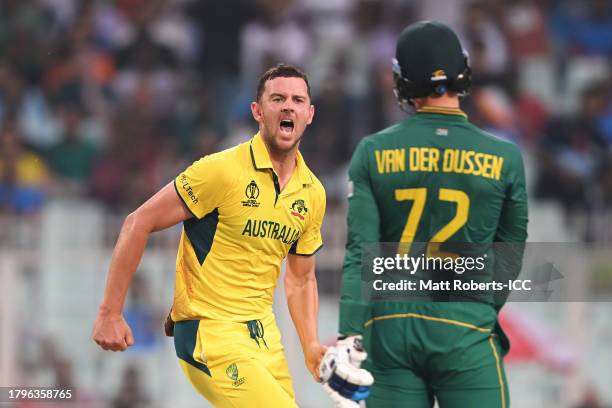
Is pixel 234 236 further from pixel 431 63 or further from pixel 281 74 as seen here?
pixel 431 63

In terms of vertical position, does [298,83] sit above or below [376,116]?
above

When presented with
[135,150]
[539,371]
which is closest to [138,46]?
[135,150]

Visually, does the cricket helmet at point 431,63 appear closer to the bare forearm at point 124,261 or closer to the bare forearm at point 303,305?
the bare forearm at point 303,305

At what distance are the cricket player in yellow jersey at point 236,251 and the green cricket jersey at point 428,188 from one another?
458 mm

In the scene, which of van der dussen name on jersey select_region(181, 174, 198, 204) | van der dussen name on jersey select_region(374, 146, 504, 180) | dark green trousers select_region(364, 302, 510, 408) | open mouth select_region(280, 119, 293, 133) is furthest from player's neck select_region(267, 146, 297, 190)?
dark green trousers select_region(364, 302, 510, 408)

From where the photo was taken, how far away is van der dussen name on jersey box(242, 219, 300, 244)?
16.6ft

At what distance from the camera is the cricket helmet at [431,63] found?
4.82 m

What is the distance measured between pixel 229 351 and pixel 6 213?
6.64 m

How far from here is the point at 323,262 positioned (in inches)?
402

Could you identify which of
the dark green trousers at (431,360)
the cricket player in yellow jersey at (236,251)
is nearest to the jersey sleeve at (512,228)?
the dark green trousers at (431,360)

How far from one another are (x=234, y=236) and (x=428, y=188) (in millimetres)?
890

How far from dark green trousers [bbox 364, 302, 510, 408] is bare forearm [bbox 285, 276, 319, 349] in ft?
1.86

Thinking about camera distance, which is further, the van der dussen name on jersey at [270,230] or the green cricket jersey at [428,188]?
the van der dussen name on jersey at [270,230]

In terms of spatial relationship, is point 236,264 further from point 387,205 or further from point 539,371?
point 539,371
